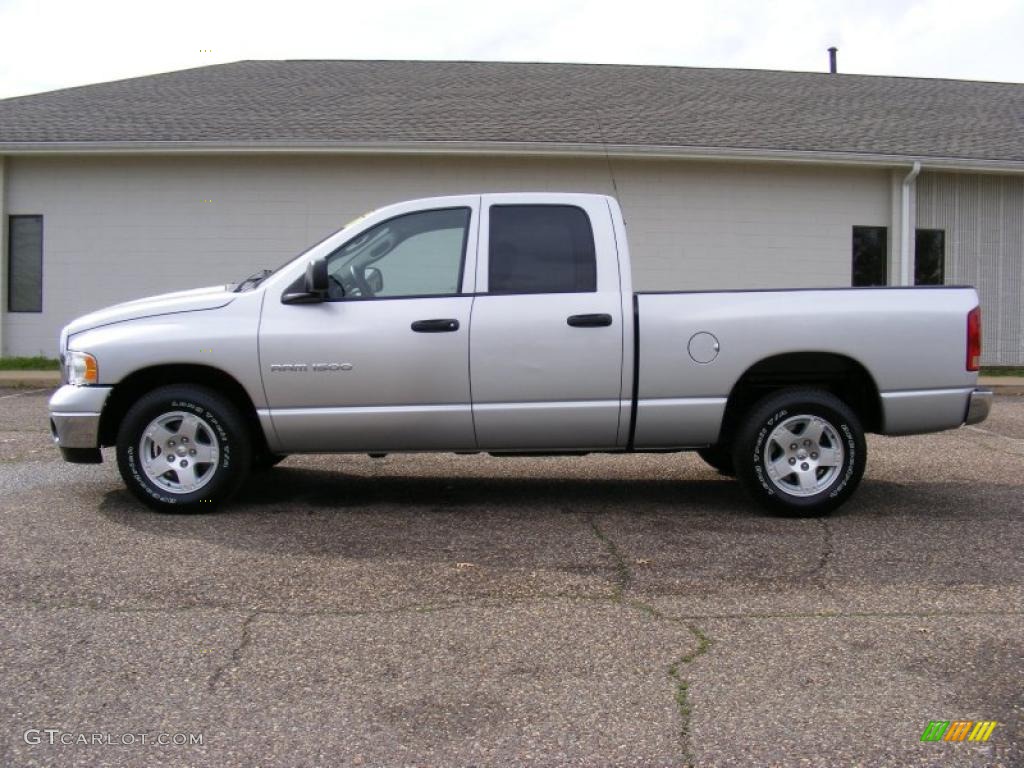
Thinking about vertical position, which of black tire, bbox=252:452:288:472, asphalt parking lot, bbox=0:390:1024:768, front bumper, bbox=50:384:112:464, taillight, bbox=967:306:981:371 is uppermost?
taillight, bbox=967:306:981:371

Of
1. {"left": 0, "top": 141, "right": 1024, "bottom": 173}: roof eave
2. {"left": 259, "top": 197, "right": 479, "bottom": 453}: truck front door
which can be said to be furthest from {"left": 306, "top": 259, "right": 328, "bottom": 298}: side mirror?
{"left": 0, "top": 141, "right": 1024, "bottom": 173}: roof eave

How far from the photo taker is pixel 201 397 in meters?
5.82

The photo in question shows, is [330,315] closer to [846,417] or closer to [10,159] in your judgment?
[846,417]

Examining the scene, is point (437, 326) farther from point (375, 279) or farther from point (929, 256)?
point (929, 256)

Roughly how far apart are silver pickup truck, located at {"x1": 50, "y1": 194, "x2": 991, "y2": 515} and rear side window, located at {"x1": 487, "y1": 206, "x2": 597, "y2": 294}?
14 millimetres

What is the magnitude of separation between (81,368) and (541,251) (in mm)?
2892

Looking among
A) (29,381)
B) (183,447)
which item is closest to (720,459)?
(183,447)

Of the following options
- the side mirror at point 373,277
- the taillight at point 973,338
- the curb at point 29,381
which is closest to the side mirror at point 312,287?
the side mirror at point 373,277

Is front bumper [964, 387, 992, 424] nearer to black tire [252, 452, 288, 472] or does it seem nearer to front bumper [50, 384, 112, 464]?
black tire [252, 452, 288, 472]

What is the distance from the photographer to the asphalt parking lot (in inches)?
122

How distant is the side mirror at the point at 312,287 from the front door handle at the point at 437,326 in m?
0.59

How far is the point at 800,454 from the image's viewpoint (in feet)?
19.5

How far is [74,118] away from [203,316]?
11.2m

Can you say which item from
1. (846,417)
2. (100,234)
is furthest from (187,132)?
(846,417)
